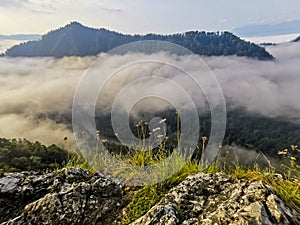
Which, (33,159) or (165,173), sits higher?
(165,173)

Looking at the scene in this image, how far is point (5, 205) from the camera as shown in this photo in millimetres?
4605

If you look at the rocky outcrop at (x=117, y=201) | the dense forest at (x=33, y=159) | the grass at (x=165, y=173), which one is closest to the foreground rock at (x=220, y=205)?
the rocky outcrop at (x=117, y=201)

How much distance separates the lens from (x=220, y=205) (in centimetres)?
376

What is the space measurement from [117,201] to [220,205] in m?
1.47

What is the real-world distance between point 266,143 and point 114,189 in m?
153

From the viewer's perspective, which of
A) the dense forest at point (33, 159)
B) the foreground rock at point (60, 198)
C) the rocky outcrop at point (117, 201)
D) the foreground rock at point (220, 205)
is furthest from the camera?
the dense forest at point (33, 159)

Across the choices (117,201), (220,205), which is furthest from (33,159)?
(220,205)

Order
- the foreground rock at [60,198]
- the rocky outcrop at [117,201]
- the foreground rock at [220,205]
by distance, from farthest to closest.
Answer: the foreground rock at [60,198], the rocky outcrop at [117,201], the foreground rock at [220,205]

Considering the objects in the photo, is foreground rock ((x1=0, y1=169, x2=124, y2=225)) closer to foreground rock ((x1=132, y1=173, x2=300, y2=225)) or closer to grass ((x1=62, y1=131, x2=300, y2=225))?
grass ((x1=62, y1=131, x2=300, y2=225))

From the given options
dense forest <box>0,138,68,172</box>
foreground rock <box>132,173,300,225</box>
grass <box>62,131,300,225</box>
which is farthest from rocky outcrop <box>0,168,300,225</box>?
dense forest <box>0,138,68,172</box>

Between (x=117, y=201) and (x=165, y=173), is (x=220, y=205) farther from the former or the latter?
(x=117, y=201)

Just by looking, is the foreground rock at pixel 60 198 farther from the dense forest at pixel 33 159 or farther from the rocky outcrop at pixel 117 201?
the dense forest at pixel 33 159

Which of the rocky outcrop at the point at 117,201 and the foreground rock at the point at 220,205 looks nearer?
the foreground rock at the point at 220,205

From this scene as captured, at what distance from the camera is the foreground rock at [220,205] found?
3.38m
